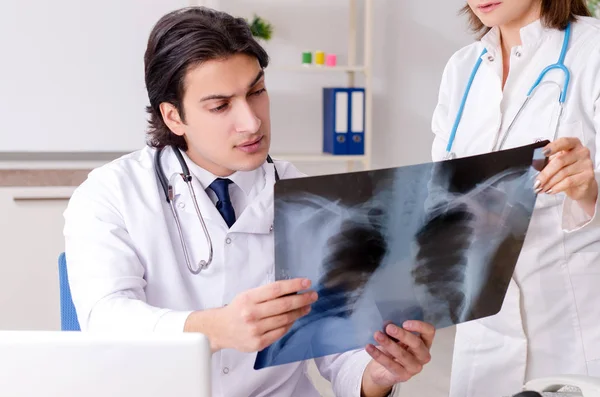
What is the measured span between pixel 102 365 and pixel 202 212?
26.1 inches

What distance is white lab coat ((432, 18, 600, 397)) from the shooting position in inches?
57.9

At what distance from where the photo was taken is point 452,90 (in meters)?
1.70

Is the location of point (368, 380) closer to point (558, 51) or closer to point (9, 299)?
point (558, 51)

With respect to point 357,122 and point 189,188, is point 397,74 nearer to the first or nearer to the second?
point 357,122

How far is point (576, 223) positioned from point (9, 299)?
2.64 metres

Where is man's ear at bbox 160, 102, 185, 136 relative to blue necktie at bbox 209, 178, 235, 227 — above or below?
above

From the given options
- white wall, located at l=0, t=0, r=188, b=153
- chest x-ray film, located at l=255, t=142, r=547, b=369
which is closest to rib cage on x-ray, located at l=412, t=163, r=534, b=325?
chest x-ray film, located at l=255, t=142, r=547, b=369

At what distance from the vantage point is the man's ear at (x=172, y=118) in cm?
148

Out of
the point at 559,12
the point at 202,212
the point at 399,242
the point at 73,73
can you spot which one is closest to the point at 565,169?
the point at 399,242

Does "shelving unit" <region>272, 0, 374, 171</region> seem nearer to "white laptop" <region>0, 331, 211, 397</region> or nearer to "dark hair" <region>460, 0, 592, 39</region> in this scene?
"dark hair" <region>460, 0, 592, 39</region>

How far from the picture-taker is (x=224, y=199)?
1460 mm

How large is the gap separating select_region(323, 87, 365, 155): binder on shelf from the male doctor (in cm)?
234

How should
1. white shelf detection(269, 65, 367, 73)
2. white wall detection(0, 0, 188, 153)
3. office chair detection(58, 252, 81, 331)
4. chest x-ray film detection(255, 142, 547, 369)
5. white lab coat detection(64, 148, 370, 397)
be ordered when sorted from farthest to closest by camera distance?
white shelf detection(269, 65, 367, 73)
white wall detection(0, 0, 188, 153)
office chair detection(58, 252, 81, 331)
white lab coat detection(64, 148, 370, 397)
chest x-ray film detection(255, 142, 547, 369)

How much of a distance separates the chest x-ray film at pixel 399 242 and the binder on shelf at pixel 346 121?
2666 millimetres
